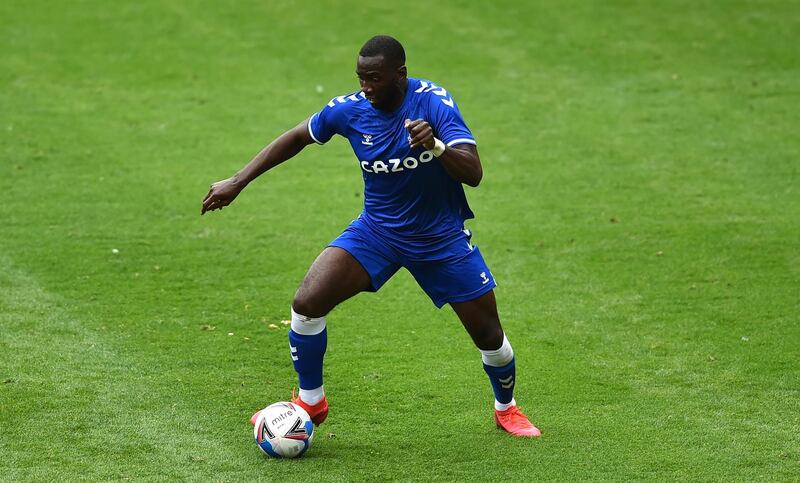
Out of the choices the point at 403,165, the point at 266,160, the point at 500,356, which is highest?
the point at 403,165

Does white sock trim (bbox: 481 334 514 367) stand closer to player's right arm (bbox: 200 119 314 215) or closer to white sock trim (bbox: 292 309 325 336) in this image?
white sock trim (bbox: 292 309 325 336)

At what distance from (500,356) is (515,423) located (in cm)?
48

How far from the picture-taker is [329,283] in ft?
24.1

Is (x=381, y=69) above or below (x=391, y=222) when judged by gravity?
above

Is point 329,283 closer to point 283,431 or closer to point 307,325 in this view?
point 307,325

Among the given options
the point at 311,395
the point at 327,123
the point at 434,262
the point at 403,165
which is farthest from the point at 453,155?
the point at 311,395

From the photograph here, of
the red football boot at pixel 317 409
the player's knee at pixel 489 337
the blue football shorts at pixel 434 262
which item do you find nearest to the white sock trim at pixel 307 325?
the blue football shorts at pixel 434 262

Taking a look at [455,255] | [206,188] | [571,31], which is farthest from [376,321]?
[571,31]

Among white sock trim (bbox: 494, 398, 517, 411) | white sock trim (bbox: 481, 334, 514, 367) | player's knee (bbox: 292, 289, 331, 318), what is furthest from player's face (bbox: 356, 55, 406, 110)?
white sock trim (bbox: 494, 398, 517, 411)

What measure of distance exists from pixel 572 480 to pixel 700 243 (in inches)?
212

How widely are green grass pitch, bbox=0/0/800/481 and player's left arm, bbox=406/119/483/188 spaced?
5.98ft

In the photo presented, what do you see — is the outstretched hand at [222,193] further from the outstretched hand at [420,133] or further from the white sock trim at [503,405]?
the white sock trim at [503,405]

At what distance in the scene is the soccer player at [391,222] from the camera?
7297mm

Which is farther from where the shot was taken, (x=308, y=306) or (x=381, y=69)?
(x=308, y=306)
